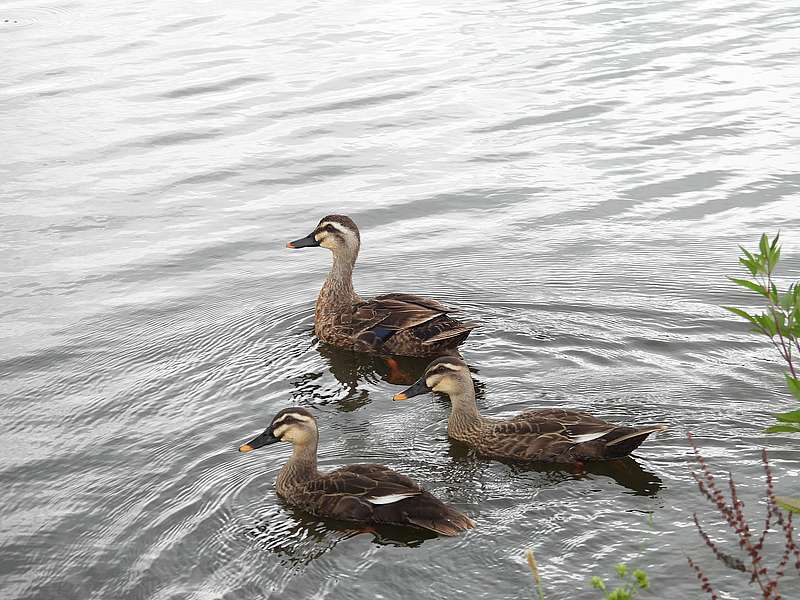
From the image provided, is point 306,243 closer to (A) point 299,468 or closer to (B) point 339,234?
(B) point 339,234

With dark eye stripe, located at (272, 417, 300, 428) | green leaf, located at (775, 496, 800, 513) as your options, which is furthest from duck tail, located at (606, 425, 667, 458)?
green leaf, located at (775, 496, 800, 513)

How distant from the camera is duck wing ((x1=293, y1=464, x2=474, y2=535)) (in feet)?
23.3

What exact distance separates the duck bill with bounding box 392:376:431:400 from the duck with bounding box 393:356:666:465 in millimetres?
94

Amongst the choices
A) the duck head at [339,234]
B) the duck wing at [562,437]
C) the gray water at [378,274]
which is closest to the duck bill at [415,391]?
the gray water at [378,274]

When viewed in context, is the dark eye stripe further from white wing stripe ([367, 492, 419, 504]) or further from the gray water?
white wing stripe ([367, 492, 419, 504])

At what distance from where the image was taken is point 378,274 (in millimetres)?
11750

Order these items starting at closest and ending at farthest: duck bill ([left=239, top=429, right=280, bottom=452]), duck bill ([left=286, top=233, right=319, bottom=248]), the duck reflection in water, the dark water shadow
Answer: the dark water shadow, duck bill ([left=239, top=429, right=280, bottom=452]), the duck reflection in water, duck bill ([left=286, top=233, right=319, bottom=248])

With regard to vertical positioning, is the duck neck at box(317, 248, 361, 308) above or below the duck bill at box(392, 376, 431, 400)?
above

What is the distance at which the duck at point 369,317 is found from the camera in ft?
32.5

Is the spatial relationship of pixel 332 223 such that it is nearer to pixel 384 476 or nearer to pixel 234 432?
pixel 234 432

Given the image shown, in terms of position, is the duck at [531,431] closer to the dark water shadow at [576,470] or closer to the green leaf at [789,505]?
the dark water shadow at [576,470]

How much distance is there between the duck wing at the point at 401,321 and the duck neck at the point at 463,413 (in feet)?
3.95

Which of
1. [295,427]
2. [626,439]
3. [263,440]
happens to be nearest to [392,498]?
[295,427]

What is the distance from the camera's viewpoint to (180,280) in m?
11.8
